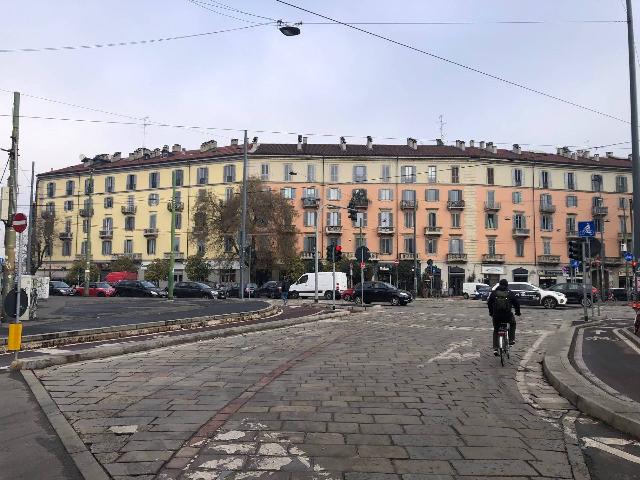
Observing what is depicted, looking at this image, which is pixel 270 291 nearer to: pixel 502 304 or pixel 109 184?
pixel 109 184

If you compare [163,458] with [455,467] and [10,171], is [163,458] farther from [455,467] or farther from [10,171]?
[10,171]

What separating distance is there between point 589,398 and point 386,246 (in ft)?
199

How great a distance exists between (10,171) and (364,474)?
49.9 feet

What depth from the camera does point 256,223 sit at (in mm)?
56656

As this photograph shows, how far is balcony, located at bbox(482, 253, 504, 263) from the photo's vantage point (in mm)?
66500

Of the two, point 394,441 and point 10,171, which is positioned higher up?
point 10,171

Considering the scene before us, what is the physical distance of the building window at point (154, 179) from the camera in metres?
72.1

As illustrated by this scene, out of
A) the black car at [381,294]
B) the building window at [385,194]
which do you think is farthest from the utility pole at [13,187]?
the building window at [385,194]

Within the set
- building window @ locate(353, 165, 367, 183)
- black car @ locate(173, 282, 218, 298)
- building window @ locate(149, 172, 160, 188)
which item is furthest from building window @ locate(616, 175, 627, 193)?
building window @ locate(149, 172, 160, 188)

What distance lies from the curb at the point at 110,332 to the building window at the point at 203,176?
5113 cm

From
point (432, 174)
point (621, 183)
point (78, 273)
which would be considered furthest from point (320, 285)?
point (621, 183)

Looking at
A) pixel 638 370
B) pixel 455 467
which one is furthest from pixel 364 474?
pixel 638 370

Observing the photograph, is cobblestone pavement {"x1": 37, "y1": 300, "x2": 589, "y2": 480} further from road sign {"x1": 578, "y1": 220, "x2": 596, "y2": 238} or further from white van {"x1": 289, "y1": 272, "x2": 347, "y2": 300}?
white van {"x1": 289, "y1": 272, "x2": 347, "y2": 300}

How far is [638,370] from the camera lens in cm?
966
